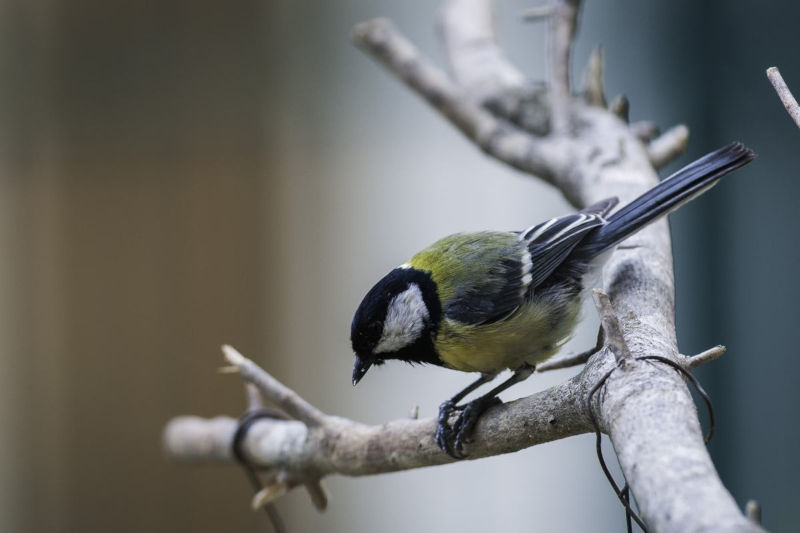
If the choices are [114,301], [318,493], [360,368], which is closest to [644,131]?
[360,368]

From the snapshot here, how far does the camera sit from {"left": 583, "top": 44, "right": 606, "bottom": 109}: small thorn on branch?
1483 mm

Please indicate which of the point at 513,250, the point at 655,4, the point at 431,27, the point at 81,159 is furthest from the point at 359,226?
the point at 513,250

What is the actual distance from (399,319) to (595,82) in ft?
2.27

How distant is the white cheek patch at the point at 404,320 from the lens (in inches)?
41.5


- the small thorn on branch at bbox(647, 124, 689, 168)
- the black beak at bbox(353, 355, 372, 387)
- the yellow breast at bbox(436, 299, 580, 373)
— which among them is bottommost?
the black beak at bbox(353, 355, 372, 387)

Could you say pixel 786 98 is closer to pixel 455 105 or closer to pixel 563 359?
pixel 563 359

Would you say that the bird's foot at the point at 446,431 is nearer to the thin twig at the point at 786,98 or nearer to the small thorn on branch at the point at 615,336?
the small thorn on branch at the point at 615,336

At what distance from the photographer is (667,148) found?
1.42 m

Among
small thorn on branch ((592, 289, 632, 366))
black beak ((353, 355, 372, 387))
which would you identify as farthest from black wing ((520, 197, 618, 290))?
small thorn on branch ((592, 289, 632, 366))

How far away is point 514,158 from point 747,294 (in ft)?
2.12

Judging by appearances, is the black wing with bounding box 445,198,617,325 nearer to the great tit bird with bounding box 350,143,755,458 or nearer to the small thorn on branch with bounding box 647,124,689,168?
the great tit bird with bounding box 350,143,755,458

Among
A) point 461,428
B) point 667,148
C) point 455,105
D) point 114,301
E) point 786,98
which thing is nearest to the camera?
point 786,98

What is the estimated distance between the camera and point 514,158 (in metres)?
1.52

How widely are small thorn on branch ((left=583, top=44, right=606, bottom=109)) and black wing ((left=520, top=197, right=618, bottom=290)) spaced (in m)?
0.46
